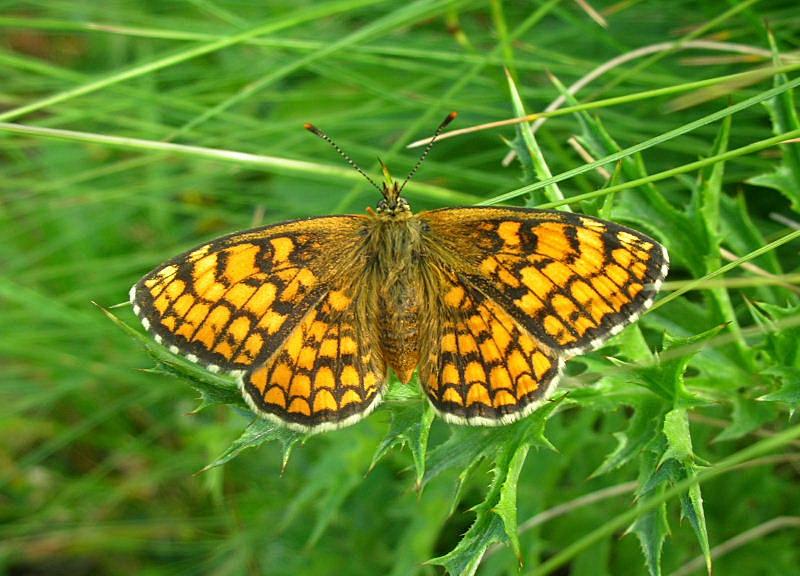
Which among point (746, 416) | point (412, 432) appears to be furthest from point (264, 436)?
point (746, 416)

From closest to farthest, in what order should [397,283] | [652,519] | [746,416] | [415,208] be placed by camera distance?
1. [652,519]
2. [746,416]
3. [397,283]
4. [415,208]

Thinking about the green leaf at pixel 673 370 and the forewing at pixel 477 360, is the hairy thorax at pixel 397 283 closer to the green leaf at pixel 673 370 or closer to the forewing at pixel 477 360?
the forewing at pixel 477 360

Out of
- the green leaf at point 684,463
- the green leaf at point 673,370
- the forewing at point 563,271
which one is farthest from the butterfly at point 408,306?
the green leaf at point 684,463

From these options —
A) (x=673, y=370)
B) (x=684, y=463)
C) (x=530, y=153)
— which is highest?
(x=530, y=153)

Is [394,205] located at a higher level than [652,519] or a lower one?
higher

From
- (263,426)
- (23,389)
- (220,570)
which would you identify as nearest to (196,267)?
(263,426)

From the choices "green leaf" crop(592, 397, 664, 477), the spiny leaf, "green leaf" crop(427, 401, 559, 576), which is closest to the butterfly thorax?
"green leaf" crop(427, 401, 559, 576)

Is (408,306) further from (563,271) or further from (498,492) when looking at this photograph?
(498,492)
